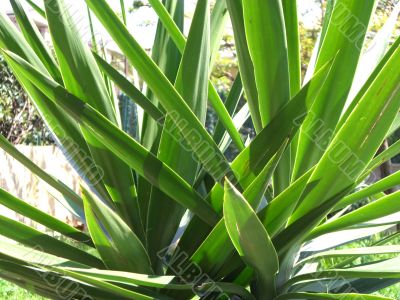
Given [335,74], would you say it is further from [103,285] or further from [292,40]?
[103,285]

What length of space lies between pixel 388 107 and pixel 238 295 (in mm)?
627

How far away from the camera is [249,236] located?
4.59ft

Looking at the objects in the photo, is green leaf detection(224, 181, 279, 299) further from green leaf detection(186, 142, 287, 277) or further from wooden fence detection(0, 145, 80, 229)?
wooden fence detection(0, 145, 80, 229)

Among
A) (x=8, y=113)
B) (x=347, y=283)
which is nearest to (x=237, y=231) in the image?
(x=347, y=283)

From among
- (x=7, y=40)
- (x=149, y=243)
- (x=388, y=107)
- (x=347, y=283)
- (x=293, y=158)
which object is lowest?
(x=347, y=283)

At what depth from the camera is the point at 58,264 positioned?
145cm

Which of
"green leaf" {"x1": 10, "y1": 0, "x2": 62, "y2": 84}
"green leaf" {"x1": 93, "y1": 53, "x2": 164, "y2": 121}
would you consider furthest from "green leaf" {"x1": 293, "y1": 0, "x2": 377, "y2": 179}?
"green leaf" {"x1": 10, "y1": 0, "x2": 62, "y2": 84}

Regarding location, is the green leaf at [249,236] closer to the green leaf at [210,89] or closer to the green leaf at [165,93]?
the green leaf at [165,93]

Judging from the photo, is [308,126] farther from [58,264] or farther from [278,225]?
[58,264]

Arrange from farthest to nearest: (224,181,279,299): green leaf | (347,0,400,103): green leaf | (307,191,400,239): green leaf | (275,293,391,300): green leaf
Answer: (347,0,400,103): green leaf
(307,191,400,239): green leaf
(275,293,391,300): green leaf
(224,181,279,299): green leaf

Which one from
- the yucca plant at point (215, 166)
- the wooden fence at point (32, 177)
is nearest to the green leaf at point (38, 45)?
the yucca plant at point (215, 166)

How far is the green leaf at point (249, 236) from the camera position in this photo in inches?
51.2

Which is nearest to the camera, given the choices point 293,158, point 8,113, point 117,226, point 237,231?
point 237,231

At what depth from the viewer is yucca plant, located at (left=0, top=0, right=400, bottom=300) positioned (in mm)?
1449
